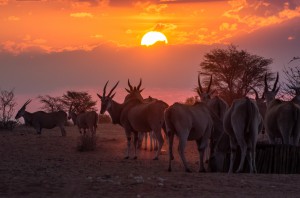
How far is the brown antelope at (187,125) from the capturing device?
13109 mm

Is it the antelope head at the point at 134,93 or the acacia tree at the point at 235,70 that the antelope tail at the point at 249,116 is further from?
the acacia tree at the point at 235,70

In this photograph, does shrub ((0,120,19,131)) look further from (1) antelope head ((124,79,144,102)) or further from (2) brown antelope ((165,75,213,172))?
(2) brown antelope ((165,75,213,172))

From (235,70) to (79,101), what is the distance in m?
14.4

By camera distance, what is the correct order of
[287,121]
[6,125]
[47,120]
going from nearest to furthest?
[287,121] → [47,120] → [6,125]

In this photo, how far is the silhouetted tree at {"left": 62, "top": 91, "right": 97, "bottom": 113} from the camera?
155 feet

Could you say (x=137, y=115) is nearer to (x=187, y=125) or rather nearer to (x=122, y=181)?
(x=187, y=125)

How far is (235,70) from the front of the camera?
39.1 m

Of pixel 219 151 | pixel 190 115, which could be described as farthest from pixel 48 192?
pixel 219 151

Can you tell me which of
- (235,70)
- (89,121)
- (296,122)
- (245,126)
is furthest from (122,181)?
(235,70)

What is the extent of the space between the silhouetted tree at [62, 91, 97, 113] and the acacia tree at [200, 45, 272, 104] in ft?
36.9

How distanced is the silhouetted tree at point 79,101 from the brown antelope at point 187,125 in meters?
33.3

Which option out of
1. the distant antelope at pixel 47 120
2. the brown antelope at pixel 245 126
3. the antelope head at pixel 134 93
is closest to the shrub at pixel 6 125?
the distant antelope at pixel 47 120

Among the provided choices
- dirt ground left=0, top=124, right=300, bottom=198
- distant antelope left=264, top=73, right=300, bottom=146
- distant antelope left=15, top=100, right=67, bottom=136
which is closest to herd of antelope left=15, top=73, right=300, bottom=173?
distant antelope left=264, top=73, right=300, bottom=146

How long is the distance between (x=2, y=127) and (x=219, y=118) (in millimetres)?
16495
